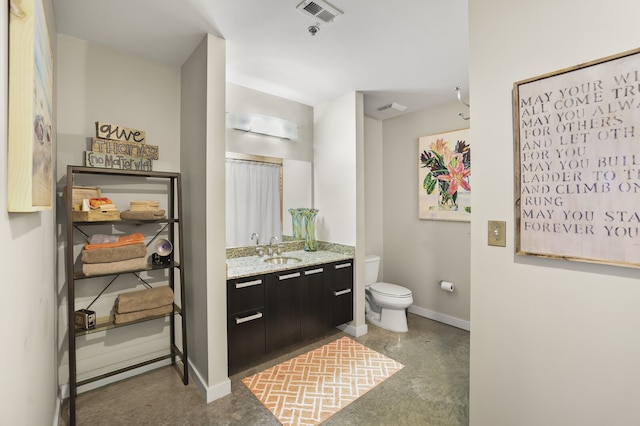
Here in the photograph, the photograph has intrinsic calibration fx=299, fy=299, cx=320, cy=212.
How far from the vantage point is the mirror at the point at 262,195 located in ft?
9.75

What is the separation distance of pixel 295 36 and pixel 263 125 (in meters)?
1.09

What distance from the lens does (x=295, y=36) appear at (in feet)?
6.82

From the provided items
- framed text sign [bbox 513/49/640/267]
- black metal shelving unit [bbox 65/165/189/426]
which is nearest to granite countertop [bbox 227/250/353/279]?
black metal shelving unit [bbox 65/165/189/426]

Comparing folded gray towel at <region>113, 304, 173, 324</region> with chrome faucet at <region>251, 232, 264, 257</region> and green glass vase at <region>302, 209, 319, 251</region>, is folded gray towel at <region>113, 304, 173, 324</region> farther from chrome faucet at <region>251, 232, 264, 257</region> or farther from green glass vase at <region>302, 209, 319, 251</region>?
green glass vase at <region>302, 209, 319, 251</region>

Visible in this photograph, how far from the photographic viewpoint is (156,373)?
7.86 feet

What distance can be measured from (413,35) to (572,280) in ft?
5.86

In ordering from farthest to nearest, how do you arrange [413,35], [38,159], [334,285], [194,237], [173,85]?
[334,285] < [173,85] < [194,237] < [413,35] < [38,159]

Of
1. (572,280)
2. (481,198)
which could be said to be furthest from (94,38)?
(572,280)

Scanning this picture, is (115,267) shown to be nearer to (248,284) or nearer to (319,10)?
(248,284)

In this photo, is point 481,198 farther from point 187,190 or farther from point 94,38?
point 94,38

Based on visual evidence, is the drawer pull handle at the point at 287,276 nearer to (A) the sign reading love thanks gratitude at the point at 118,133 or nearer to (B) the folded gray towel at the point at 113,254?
(B) the folded gray towel at the point at 113,254

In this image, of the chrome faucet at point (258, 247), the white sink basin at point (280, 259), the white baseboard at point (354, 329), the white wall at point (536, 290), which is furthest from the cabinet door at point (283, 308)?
the white wall at point (536, 290)

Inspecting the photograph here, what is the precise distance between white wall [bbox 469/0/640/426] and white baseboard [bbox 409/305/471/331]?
2.10m

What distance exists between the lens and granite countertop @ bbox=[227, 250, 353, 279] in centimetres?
239
